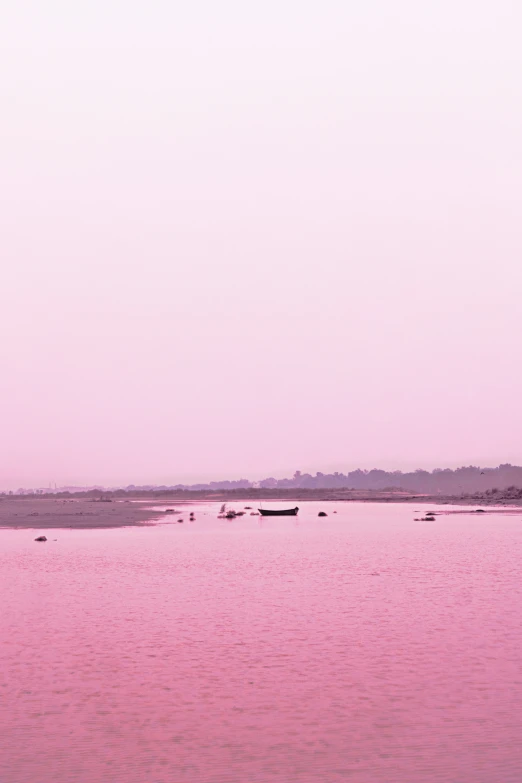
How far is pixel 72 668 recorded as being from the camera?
20.1m

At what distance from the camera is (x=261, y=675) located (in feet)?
63.5

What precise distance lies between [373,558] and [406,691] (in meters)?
30.0

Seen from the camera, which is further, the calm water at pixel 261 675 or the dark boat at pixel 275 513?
the dark boat at pixel 275 513

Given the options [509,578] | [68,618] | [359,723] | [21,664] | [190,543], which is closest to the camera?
[359,723]

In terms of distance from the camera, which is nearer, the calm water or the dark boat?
the calm water

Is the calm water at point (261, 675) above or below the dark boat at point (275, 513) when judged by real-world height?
below

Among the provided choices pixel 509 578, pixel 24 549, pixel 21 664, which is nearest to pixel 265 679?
pixel 21 664

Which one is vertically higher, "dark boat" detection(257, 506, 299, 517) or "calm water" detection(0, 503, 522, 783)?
"dark boat" detection(257, 506, 299, 517)

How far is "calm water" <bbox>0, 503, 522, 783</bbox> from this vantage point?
43.7 feet

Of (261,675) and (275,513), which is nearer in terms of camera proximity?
(261,675)

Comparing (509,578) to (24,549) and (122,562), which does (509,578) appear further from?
(24,549)

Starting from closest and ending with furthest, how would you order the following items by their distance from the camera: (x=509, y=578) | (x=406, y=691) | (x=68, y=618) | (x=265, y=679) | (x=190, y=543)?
(x=406, y=691)
(x=265, y=679)
(x=68, y=618)
(x=509, y=578)
(x=190, y=543)

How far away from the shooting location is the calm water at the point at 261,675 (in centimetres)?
1330

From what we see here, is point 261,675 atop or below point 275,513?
below
